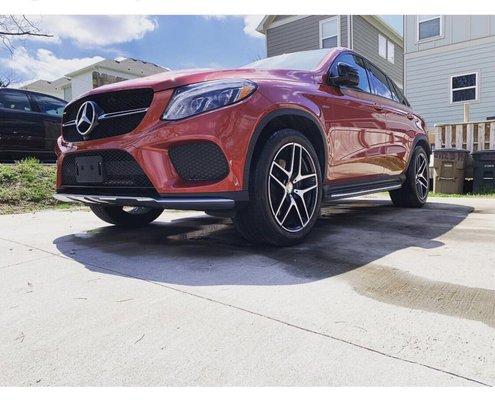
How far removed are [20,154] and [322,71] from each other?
5957 millimetres

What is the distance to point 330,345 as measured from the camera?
149 centimetres

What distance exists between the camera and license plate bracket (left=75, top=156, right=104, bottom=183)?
2.85 meters

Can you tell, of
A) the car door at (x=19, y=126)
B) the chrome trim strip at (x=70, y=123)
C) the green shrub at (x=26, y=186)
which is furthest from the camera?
the car door at (x=19, y=126)

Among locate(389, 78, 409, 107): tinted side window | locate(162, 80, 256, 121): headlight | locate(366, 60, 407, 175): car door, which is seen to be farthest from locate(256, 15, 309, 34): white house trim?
locate(162, 80, 256, 121): headlight

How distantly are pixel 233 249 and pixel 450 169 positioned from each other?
241 inches

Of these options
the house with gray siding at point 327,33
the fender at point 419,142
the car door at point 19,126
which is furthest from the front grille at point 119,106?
the house with gray siding at point 327,33

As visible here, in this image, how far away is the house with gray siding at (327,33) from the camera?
1530 cm

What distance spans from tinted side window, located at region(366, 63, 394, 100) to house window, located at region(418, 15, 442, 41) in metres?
10.9

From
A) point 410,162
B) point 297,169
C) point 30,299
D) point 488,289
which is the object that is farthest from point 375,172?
point 30,299

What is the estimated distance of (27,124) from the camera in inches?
293

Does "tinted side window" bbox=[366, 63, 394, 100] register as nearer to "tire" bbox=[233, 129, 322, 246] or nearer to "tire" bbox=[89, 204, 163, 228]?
"tire" bbox=[233, 129, 322, 246]

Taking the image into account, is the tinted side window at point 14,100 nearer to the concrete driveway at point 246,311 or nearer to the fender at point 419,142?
the concrete driveway at point 246,311

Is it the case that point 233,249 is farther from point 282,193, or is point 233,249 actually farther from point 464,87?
point 464,87

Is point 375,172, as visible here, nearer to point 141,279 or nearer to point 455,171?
point 141,279
